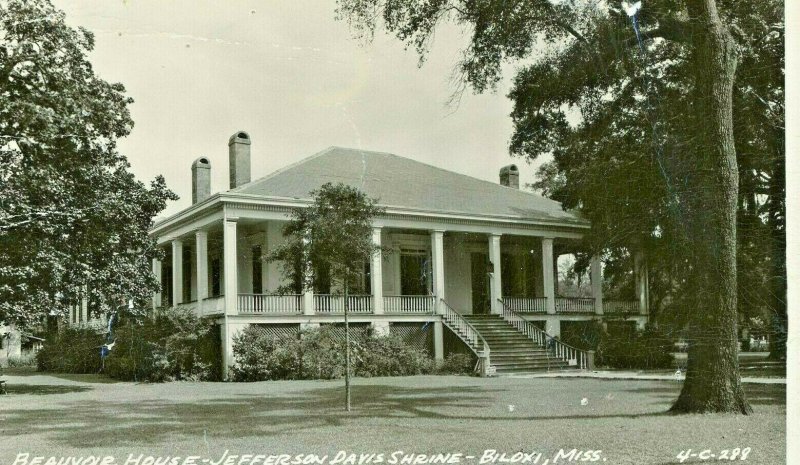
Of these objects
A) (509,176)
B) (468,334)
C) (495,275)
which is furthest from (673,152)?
(509,176)

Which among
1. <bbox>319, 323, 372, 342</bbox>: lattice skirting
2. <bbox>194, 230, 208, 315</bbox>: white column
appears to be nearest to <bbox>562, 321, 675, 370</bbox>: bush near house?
<bbox>319, 323, 372, 342</bbox>: lattice skirting

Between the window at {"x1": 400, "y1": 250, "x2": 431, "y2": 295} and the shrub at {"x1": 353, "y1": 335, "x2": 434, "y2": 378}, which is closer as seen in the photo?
the shrub at {"x1": 353, "y1": 335, "x2": 434, "y2": 378}

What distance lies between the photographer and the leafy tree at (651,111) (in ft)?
36.5

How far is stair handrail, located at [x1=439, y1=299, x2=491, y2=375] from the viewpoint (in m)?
21.1

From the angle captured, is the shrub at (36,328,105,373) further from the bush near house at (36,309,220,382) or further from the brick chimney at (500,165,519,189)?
the brick chimney at (500,165,519,189)

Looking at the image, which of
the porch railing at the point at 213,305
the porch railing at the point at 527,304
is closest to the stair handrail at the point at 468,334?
the porch railing at the point at 527,304

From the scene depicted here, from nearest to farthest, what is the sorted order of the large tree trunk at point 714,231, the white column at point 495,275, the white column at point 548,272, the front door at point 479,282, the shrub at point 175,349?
the large tree trunk at point 714,231, the shrub at point 175,349, the white column at point 495,275, the white column at point 548,272, the front door at point 479,282

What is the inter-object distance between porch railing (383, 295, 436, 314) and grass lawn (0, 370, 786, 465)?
257 inches

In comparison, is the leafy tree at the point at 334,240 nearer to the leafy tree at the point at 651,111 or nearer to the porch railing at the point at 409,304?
the leafy tree at the point at 651,111

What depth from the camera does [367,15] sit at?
13.3 m

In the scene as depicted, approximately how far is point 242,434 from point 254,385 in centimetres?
879

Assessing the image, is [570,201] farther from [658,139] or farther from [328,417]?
[328,417]

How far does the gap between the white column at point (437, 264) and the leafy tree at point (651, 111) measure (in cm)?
449

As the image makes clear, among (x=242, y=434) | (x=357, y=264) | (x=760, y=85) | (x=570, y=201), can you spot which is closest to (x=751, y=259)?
(x=760, y=85)
